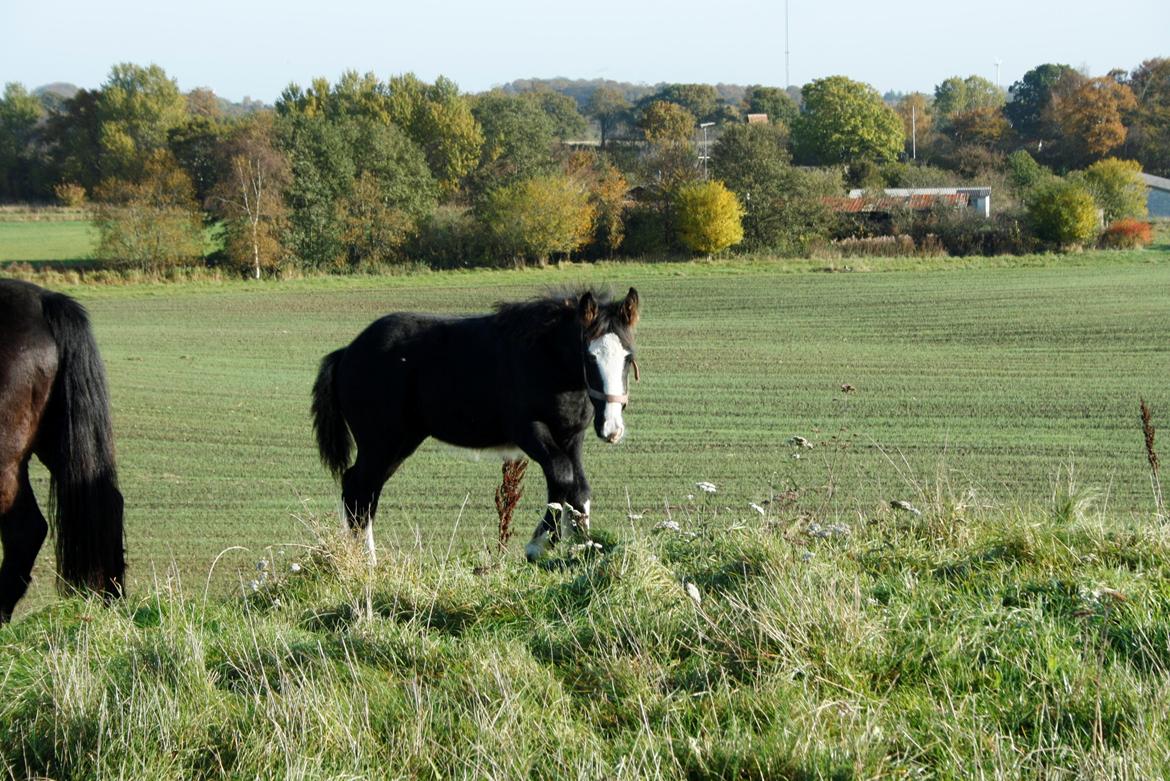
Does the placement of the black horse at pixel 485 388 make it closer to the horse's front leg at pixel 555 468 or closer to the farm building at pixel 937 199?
the horse's front leg at pixel 555 468

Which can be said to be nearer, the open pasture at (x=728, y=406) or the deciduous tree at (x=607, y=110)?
the open pasture at (x=728, y=406)

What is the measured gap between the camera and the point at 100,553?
617 centimetres

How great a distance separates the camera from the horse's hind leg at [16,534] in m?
5.92

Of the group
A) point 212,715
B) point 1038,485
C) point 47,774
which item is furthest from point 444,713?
point 1038,485

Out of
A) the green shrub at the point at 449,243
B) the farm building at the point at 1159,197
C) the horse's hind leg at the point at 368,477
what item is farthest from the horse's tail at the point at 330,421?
the farm building at the point at 1159,197

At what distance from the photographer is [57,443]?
6.24 m

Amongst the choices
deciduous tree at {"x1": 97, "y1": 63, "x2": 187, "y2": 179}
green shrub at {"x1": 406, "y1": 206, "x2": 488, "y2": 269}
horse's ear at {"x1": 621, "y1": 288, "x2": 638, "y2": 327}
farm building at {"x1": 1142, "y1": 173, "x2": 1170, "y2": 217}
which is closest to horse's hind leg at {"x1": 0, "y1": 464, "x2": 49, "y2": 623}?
horse's ear at {"x1": 621, "y1": 288, "x2": 638, "y2": 327}

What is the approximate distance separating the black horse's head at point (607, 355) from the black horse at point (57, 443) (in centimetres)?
309

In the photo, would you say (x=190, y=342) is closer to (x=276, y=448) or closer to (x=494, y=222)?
(x=276, y=448)

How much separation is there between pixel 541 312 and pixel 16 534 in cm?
382

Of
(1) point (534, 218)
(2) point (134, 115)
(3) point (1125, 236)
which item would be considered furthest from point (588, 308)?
(2) point (134, 115)

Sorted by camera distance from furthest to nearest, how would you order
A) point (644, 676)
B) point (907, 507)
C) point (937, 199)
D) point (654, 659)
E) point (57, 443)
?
1. point (937, 199)
2. point (57, 443)
3. point (907, 507)
4. point (654, 659)
5. point (644, 676)

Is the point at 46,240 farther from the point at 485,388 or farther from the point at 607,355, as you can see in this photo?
the point at 607,355

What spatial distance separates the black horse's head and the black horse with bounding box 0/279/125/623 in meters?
3.09
